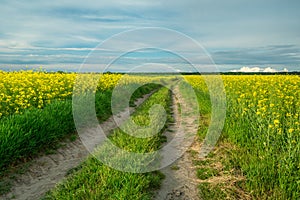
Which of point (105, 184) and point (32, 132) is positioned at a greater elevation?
point (32, 132)

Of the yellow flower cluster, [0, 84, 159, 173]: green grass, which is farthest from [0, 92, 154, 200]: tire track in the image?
the yellow flower cluster

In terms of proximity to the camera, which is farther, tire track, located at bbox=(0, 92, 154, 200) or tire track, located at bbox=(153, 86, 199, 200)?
tire track, located at bbox=(0, 92, 154, 200)

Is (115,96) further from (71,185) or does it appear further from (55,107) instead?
(71,185)

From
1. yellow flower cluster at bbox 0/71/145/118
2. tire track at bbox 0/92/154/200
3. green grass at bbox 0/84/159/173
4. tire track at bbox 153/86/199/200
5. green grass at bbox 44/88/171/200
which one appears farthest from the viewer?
yellow flower cluster at bbox 0/71/145/118

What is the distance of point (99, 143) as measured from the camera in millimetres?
9562

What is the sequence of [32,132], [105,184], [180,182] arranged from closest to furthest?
[105,184], [180,182], [32,132]

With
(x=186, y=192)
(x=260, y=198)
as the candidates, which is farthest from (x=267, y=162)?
(x=186, y=192)

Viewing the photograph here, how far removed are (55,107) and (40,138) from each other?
8.18 ft

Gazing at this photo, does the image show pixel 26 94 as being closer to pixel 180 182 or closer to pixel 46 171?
pixel 46 171

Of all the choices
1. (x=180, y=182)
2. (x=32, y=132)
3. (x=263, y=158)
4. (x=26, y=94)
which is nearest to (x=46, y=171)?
(x=32, y=132)

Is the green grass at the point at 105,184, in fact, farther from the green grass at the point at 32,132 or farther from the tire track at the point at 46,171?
the green grass at the point at 32,132

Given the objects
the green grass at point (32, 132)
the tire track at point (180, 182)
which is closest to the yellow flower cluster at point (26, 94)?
the green grass at point (32, 132)

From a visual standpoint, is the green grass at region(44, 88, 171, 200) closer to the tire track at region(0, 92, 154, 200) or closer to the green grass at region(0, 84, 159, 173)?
the tire track at region(0, 92, 154, 200)

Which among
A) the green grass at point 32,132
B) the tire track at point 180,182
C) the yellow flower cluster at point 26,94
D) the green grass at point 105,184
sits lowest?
the tire track at point 180,182
